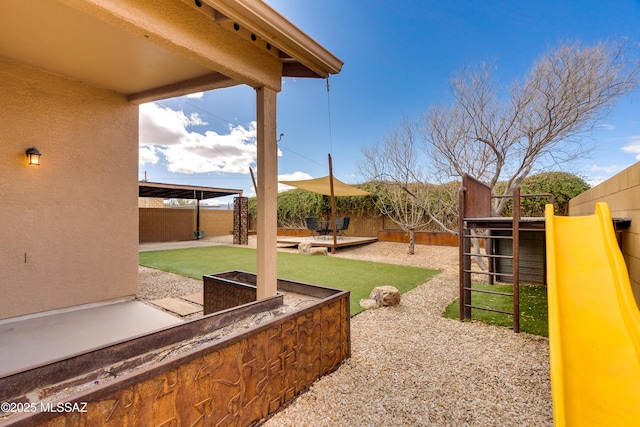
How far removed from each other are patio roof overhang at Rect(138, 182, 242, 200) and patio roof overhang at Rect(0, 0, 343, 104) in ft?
26.6

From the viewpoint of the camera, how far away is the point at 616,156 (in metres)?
5.36

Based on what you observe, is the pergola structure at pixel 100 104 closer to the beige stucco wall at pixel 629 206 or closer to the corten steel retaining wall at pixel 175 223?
the beige stucco wall at pixel 629 206


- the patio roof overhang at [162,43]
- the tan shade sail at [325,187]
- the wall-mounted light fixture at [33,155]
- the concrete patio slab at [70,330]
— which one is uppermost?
the patio roof overhang at [162,43]

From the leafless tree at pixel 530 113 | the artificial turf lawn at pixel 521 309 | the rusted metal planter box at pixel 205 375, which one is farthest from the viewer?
the leafless tree at pixel 530 113

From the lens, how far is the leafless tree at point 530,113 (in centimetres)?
501

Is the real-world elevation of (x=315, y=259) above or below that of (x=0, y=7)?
below

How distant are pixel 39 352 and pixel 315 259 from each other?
6.00 m

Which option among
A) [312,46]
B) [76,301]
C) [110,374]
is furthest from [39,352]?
[312,46]

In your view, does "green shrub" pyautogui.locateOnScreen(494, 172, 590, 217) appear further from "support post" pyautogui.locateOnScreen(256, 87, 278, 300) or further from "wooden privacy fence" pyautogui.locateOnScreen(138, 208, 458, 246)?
"support post" pyautogui.locateOnScreen(256, 87, 278, 300)

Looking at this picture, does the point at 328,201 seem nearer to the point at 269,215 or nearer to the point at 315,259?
the point at 315,259

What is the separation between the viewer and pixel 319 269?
6629mm

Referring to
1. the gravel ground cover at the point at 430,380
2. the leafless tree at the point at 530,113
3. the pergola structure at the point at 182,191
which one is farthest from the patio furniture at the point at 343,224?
the gravel ground cover at the point at 430,380

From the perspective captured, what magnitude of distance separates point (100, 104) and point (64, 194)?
1.26 metres

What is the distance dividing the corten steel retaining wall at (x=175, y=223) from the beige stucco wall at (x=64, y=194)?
9754 millimetres
